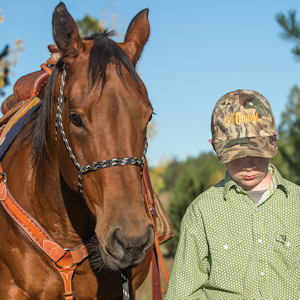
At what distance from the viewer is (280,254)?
1786 mm

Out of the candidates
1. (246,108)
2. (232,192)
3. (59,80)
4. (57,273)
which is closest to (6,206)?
(57,273)

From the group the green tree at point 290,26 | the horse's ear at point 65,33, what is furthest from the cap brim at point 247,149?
the green tree at point 290,26

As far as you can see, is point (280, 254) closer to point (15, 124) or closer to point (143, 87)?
point (143, 87)

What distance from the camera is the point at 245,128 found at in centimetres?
191

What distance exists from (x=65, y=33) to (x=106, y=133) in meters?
0.71

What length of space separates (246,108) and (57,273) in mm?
1641

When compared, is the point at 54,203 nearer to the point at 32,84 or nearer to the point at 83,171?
the point at 83,171

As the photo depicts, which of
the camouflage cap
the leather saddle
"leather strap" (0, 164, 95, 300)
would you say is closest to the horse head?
the camouflage cap

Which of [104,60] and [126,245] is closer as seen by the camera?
[126,245]

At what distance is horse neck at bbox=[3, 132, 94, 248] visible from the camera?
2.45m

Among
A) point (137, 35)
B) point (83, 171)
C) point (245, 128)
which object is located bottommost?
point (83, 171)

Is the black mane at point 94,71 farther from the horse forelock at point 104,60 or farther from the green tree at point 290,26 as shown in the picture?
the green tree at point 290,26

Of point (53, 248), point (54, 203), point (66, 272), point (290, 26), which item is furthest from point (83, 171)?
point (290, 26)

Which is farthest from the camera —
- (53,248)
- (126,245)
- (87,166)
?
(53,248)
